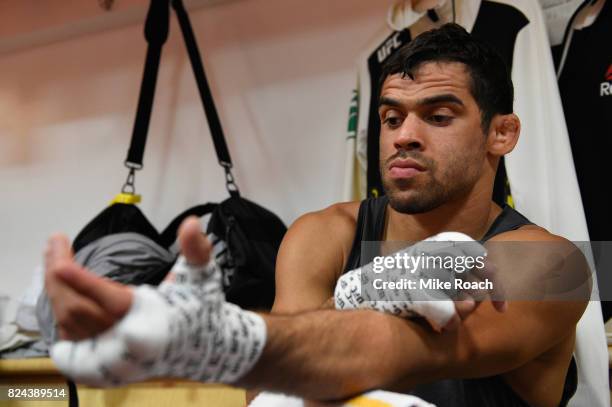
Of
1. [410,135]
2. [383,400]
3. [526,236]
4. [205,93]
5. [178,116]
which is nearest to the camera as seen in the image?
[383,400]

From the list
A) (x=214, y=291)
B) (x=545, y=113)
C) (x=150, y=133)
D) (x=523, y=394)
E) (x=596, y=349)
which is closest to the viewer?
(x=214, y=291)

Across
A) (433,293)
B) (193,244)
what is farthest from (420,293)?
(193,244)

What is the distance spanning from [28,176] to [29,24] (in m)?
0.53

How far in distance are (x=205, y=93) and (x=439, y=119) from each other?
0.76 m

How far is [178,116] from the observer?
1716 mm

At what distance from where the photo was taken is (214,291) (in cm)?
44

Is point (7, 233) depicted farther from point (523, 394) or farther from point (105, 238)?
point (523, 394)

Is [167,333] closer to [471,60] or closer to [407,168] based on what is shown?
[407,168]

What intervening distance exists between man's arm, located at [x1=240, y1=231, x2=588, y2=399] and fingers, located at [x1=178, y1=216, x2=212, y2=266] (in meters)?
0.10

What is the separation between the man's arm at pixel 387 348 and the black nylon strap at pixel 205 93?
2.90ft

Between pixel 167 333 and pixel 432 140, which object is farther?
pixel 432 140

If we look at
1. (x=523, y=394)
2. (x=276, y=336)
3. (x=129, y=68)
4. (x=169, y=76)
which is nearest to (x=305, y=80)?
(x=169, y=76)

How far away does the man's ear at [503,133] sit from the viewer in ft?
3.30

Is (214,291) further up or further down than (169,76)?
further down
